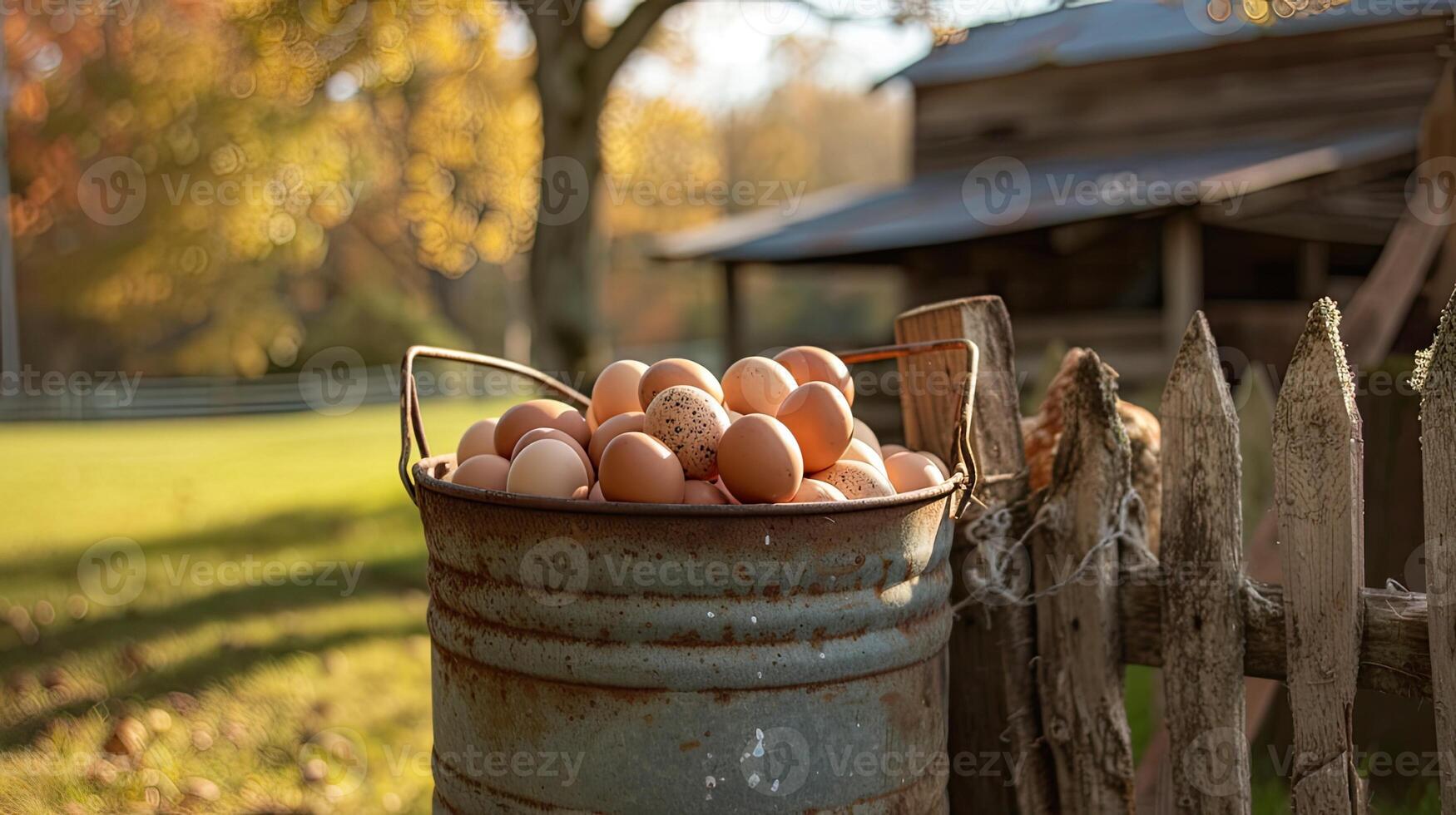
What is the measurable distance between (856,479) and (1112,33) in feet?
47.9

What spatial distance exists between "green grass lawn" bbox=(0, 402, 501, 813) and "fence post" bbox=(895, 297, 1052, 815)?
201 cm

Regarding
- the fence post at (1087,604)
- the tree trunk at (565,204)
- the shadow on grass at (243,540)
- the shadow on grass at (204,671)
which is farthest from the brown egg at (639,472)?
the tree trunk at (565,204)

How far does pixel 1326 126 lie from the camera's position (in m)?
12.9

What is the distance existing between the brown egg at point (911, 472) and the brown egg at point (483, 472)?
2.71 ft

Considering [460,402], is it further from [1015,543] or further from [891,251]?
[1015,543]

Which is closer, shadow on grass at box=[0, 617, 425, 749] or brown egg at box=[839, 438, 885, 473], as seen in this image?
brown egg at box=[839, 438, 885, 473]

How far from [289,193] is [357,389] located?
1210cm

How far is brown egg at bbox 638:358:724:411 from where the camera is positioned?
7.75ft

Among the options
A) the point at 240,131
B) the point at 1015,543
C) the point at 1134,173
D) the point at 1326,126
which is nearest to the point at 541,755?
the point at 1015,543

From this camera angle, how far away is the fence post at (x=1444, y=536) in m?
2.06
